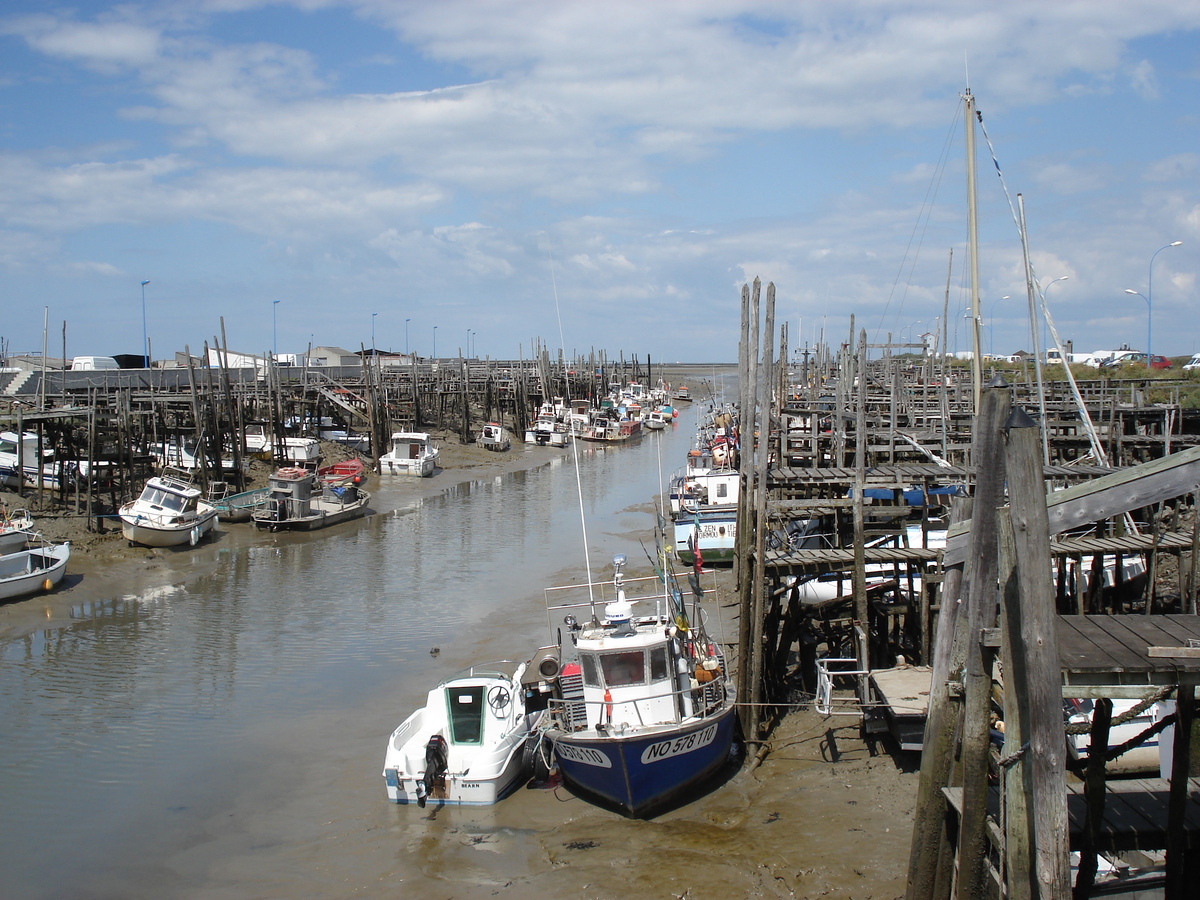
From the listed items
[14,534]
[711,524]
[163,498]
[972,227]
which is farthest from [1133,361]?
[14,534]

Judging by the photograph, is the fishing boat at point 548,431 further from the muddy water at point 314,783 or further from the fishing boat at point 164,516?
the muddy water at point 314,783

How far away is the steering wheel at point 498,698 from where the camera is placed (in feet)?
42.7

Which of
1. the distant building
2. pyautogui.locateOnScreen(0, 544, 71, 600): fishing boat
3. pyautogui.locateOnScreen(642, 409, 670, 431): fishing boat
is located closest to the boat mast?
pyautogui.locateOnScreen(0, 544, 71, 600): fishing boat

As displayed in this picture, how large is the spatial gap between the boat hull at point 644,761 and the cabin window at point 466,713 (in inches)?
50.7

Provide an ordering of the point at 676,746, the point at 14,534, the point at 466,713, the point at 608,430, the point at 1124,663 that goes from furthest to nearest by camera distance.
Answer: the point at 608,430
the point at 14,534
the point at 466,713
the point at 676,746
the point at 1124,663

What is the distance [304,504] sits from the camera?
32531 mm

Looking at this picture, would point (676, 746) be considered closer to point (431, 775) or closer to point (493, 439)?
point (431, 775)

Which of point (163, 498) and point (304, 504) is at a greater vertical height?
point (163, 498)

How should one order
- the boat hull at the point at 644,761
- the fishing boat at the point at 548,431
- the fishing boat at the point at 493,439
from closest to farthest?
the boat hull at the point at 644,761 → the fishing boat at the point at 493,439 → the fishing boat at the point at 548,431

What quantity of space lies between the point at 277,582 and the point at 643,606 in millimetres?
11255

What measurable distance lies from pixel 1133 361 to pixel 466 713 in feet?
237

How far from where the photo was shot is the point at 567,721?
1257 centimetres

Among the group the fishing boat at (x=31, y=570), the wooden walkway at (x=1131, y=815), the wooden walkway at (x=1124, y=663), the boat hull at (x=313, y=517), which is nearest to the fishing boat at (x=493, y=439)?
the boat hull at (x=313, y=517)

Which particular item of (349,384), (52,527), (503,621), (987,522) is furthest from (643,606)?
(349,384)
